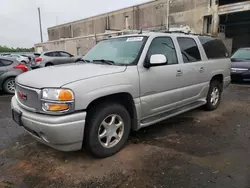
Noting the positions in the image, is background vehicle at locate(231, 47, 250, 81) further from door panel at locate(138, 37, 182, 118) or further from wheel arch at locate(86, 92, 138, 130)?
wheel arch at locate(86, 92, 138, 130)

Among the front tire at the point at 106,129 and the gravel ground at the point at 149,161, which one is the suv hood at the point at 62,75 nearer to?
the front tire at the point at 106,129

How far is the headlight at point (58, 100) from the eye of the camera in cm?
255

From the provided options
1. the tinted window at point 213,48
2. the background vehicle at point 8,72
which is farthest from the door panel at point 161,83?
the background vehicle at point 8,72

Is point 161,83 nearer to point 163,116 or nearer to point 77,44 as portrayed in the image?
point 163,116

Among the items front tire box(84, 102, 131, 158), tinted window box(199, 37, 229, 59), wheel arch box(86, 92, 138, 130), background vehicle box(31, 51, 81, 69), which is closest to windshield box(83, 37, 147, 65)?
wheel arch box(86, 92, 138, 130)

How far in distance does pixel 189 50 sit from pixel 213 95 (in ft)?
5.17

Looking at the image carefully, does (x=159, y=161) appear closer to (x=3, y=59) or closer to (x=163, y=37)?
(x=163, y=37)

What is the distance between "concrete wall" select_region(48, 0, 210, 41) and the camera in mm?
20812

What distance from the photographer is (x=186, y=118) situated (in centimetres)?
488

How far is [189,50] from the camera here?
14.5ft

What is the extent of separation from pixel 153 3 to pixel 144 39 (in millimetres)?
24168

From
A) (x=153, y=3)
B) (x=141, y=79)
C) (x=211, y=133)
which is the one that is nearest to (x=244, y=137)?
(x=211, y=133)

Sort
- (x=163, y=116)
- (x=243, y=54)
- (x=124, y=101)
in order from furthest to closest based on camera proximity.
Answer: (x=243, y=54) → (x=163, y=116) → (x=124, y=101)

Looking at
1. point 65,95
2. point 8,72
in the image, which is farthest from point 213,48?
point 8,72
